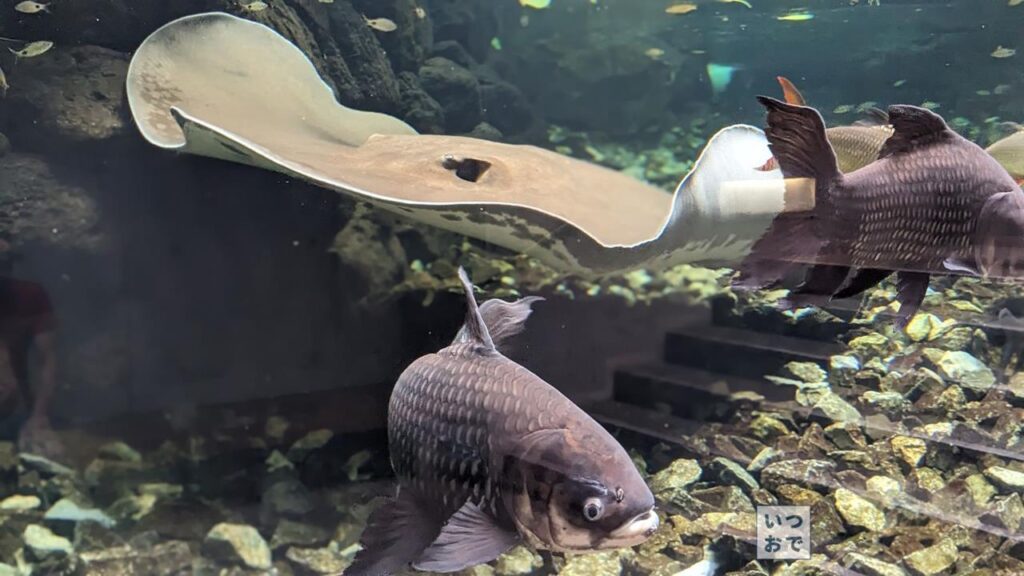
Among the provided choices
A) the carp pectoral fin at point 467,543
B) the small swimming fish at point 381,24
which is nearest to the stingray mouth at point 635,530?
the carp pectoral fin at point 467,543

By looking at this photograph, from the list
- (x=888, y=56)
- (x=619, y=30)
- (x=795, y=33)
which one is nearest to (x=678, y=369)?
(x=888, y=56)

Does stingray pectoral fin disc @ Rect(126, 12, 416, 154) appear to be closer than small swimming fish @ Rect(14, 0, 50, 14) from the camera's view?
Yes

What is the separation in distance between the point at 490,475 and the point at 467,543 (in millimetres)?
88

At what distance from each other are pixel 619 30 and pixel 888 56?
29.7ft

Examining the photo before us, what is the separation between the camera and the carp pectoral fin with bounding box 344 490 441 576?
33.0 inches

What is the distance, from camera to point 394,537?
856 mm

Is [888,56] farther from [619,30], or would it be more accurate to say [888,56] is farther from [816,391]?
[619,30]

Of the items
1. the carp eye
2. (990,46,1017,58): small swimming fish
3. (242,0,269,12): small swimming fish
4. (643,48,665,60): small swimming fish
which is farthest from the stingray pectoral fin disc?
(643,48,665,60): small swimming fish

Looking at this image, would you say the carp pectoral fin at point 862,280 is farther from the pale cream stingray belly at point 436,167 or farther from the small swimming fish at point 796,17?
the small swimming fish at point 796,17

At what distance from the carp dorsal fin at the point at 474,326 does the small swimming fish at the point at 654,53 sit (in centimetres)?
1066

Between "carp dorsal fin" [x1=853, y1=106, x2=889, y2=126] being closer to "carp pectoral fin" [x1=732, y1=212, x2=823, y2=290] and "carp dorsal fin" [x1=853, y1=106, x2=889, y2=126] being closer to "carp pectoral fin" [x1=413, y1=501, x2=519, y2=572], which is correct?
"carp pectoral fin" [x1=732, y1=212, x2=823, y2=290]

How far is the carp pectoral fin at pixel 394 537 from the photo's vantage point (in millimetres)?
839

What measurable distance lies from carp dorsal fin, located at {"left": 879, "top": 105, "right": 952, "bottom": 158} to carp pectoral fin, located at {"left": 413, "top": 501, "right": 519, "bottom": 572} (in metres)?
0.72

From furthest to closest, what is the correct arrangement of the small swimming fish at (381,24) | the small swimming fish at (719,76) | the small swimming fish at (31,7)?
1. the small swimming fish at (719,76)
2. the small swimming fish at (381,24)
3. the small swimming fish at (31,7)
